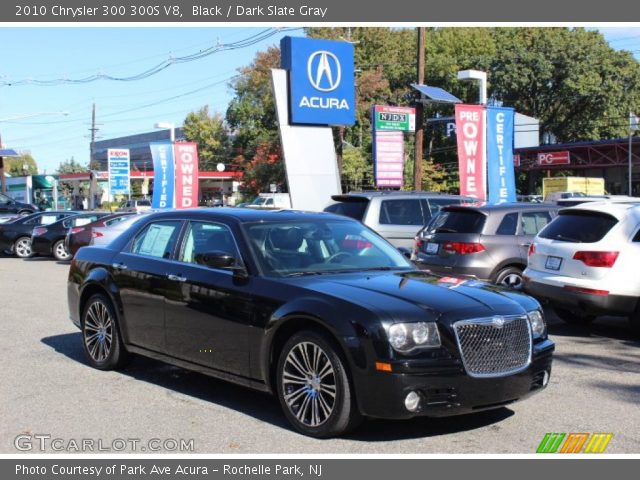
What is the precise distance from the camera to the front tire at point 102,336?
290 inches

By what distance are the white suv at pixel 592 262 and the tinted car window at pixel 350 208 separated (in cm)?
440

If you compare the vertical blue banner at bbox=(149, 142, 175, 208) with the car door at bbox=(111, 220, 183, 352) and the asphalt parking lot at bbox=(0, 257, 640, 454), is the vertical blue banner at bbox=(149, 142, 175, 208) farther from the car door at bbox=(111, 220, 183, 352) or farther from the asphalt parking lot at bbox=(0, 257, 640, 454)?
the car door at bbox=(111, 220, 183, 352)

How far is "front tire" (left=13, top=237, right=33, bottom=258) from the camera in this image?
81.1ft

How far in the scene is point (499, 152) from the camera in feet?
68.0

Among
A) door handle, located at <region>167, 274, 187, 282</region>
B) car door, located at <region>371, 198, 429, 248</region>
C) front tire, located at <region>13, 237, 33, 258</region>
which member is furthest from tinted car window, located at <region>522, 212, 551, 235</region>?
front tire, located at <region>13, 237, 33, 258</region>

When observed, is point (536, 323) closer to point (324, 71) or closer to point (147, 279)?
point (147, 279)

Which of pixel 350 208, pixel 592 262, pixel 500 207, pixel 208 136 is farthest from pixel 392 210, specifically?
pixel 208 136

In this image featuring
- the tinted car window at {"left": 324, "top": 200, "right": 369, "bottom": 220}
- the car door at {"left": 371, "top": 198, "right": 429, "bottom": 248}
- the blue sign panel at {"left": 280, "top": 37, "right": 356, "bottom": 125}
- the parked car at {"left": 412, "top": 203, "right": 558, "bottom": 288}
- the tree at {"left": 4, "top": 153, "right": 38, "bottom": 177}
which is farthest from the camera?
the tree at {"left": 4, "top": 153, "right": 38, "bottom": 177}

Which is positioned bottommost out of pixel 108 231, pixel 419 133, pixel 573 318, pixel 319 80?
pixel 573 318

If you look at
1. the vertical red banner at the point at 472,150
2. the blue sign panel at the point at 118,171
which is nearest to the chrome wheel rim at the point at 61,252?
the vertical red banner at the point at 472,150

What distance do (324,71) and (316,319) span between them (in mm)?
15682

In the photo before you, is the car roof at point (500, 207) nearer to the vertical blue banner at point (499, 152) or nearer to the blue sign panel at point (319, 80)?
the vertical blue banner at point (499, 152)

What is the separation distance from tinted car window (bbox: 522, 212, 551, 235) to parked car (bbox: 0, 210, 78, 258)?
674 inches

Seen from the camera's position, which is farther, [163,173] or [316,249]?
[163,173]
